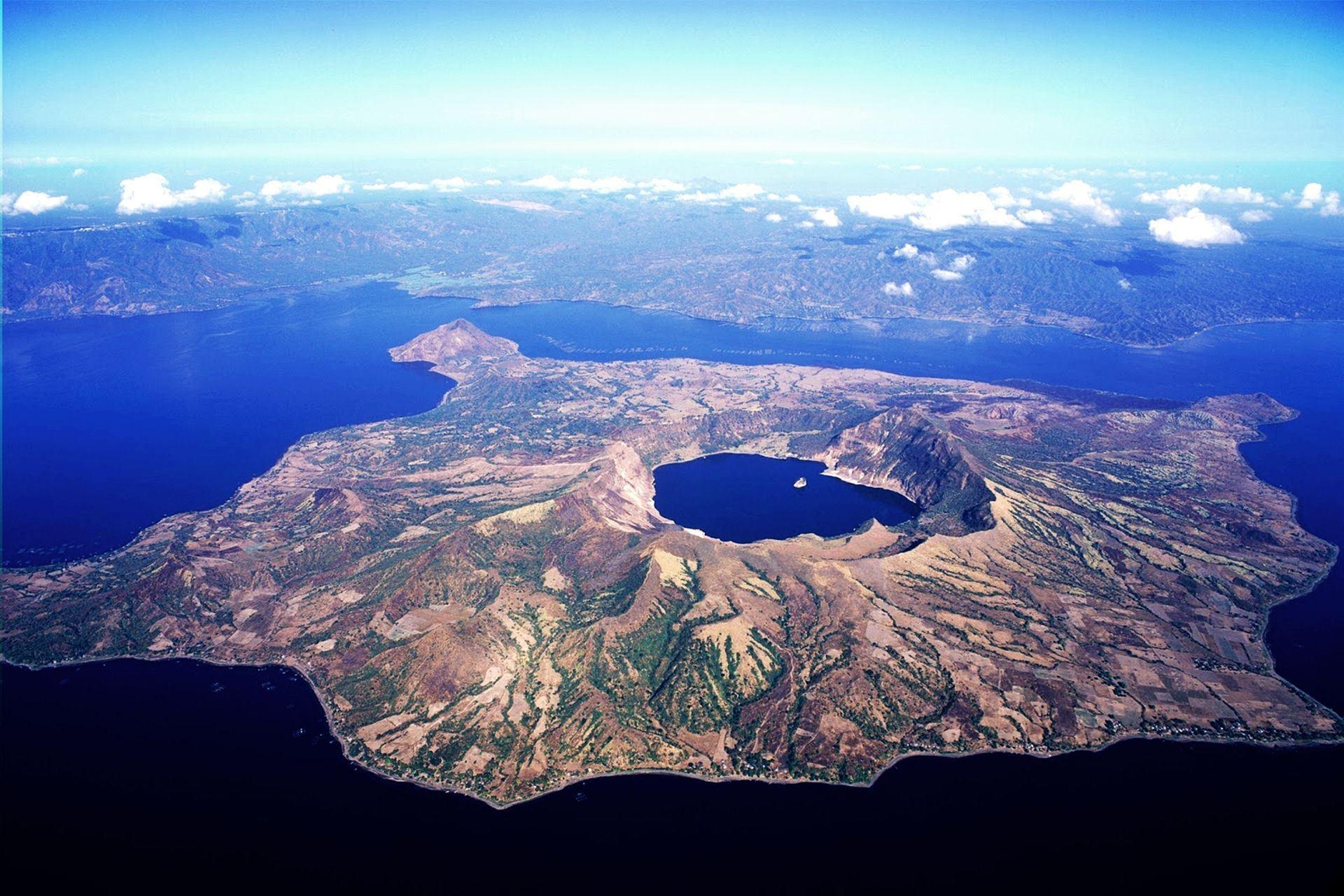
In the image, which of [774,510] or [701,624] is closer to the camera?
[701,624]

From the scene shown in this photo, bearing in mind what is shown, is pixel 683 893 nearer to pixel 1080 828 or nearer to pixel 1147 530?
pixel 1080 828

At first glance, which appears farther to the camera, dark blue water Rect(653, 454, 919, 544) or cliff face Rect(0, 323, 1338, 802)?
dark blue water Rect(653, 454, 919, 544)

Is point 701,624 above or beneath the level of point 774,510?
above

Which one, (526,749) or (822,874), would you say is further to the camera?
(526,749)

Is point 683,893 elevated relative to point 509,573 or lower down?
lower down

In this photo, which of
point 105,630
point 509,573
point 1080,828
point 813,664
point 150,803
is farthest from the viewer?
point 509,573

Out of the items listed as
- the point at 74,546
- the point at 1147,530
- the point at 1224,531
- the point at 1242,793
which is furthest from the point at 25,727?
the point at 1224,531

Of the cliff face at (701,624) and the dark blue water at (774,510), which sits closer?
the cliff face at (701,624)

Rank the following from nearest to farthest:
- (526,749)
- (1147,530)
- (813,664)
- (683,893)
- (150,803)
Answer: (683,893), (150,803), (526,749), (813,664), (1147,530)
